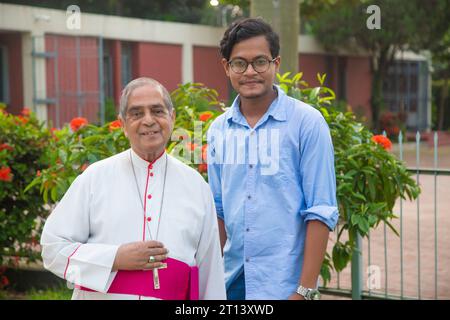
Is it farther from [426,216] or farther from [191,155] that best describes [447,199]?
[191,155]

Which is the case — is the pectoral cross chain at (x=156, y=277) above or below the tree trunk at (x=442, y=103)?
below

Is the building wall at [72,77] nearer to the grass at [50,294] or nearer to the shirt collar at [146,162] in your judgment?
the grass at [50,294]

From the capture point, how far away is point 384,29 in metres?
24.5

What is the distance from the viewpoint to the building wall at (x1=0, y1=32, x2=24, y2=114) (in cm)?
1933

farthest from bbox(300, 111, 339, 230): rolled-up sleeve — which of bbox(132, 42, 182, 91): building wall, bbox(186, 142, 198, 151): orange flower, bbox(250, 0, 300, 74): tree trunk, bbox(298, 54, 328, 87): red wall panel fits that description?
bbox(298, 54, 328, 87): red wall panel

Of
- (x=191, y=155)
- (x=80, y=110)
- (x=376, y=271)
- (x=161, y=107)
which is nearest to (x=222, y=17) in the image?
(x=80, y=110)

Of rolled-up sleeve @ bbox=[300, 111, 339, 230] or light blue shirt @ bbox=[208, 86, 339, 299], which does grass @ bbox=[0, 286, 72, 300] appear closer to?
light blue shirt @ bbox=[208, 86, 339, 299]

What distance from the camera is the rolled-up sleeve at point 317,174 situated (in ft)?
8.98

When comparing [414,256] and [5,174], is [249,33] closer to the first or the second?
[5,174]

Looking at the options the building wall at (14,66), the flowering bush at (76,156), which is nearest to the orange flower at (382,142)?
the flowering bush at (76,156)

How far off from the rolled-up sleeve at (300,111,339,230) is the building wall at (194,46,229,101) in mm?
20905

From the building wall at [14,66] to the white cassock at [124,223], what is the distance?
→ 17645 millimetres

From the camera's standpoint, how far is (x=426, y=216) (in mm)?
10836
